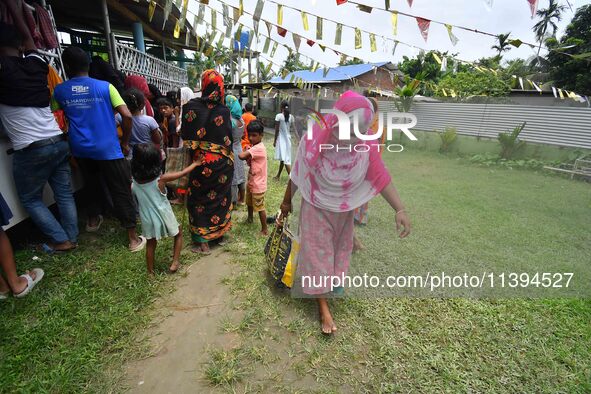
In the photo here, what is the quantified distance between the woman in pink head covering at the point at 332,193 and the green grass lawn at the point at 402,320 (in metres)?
0.13

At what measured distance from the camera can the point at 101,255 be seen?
2756mm

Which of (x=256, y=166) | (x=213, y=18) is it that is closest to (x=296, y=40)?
(x=213, y=18)

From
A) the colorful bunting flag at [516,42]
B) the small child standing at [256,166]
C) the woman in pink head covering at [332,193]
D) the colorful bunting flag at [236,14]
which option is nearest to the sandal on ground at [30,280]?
the small child standing at [256,166]

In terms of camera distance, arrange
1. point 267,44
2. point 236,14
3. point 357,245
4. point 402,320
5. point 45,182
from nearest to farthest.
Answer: point 402,320 → point 357,245 → point 45,182 → point 236,14 → point 267,44

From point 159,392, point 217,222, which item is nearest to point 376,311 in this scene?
point 159,392

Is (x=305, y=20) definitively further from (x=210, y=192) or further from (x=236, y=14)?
(x=210, y=192)

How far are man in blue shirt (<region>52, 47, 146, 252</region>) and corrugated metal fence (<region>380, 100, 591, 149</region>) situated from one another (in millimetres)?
2403

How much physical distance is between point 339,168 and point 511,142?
1183mm

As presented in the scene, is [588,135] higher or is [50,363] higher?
[588,135]

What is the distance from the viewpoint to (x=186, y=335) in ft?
6.39

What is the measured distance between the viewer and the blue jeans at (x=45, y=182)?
2.37 meters

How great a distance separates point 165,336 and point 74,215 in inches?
66.8

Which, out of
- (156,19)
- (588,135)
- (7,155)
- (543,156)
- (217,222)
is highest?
(156,19)

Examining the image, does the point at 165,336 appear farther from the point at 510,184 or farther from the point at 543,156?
the point at 543,156
